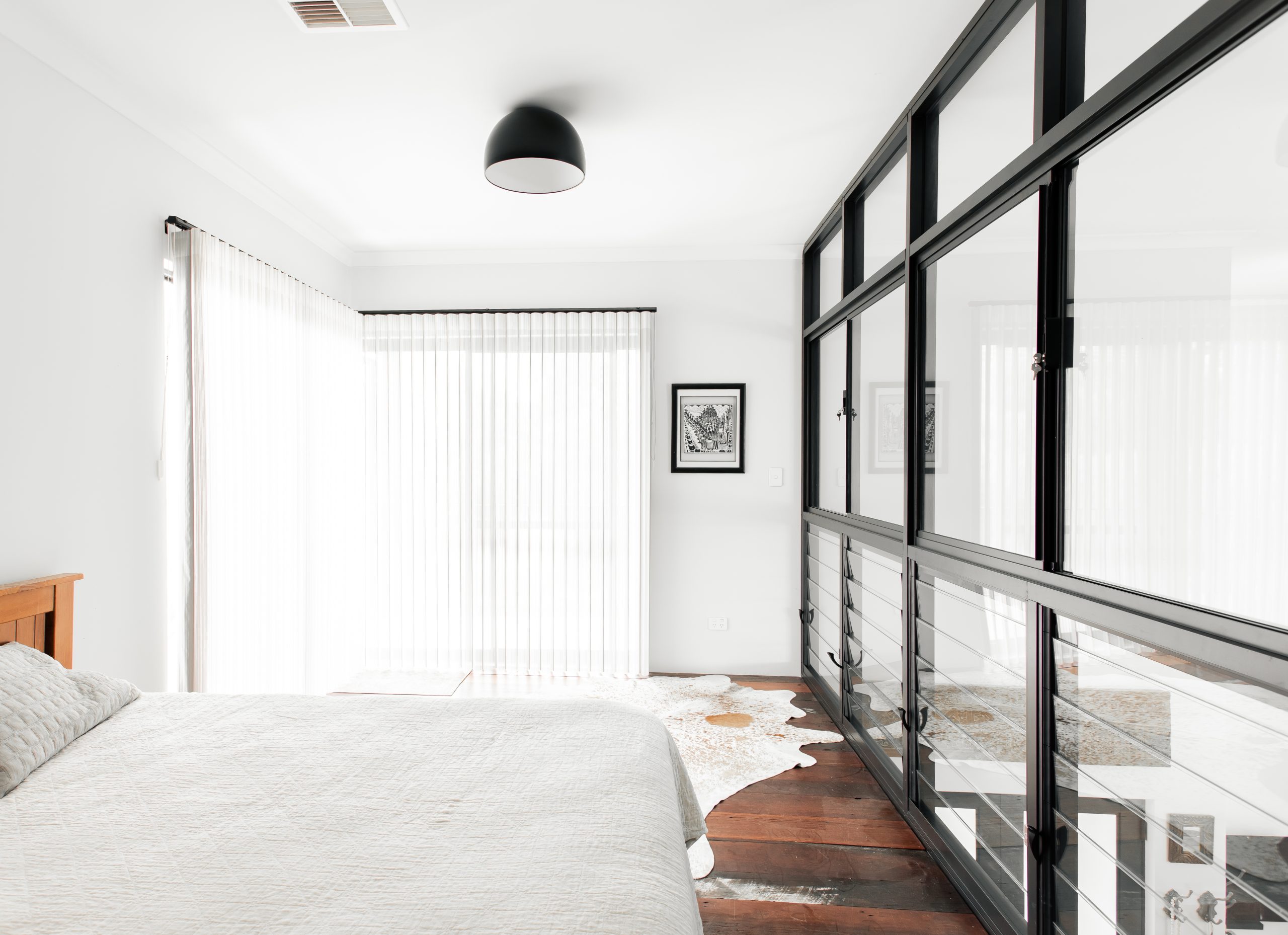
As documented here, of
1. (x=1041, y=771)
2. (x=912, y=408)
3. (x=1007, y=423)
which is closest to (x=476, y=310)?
(x=912, y=408)

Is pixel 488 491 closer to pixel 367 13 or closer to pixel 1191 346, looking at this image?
pixel 367 13

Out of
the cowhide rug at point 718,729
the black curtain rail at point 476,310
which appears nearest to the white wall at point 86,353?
the black curtain rail at point 476,310

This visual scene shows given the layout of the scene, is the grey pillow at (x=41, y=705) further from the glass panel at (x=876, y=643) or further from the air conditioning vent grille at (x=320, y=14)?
the glass panel at (x=876, y=643)

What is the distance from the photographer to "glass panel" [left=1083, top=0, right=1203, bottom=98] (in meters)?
1.24

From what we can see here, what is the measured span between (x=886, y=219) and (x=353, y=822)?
2.79 m

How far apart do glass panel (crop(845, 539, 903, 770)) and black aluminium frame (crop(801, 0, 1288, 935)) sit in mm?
89

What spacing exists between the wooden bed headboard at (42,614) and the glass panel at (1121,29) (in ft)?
10.1

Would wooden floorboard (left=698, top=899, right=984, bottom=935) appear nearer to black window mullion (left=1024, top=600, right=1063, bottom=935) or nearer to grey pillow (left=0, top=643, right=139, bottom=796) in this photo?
black window mullion (left=1024, top=600, right=1063, bottom=935)

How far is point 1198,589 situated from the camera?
1184 millimetres

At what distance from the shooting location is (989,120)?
1.94m

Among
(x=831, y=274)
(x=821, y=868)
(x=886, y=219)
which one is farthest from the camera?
(x=831, y=274)

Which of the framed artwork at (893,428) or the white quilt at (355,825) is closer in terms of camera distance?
the white quilt at (355,825)

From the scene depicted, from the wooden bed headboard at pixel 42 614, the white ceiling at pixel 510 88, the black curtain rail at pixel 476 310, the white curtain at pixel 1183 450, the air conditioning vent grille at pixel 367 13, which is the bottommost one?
the wooden bed headboard at pixel 42 614

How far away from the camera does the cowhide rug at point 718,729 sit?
112 inches
